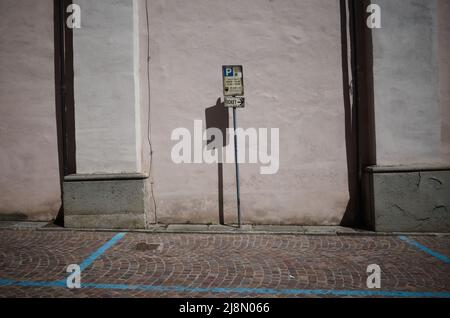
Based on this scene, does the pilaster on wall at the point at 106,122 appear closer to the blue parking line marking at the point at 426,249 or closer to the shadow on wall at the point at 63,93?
the shadow on wall at the point at 63,93

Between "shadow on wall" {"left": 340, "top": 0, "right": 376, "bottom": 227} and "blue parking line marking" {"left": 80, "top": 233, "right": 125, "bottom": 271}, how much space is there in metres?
4.37

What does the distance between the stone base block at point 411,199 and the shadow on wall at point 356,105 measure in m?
0.45

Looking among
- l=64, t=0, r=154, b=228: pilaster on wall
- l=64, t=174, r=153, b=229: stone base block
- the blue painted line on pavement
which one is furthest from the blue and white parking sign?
the blue painted line on pavement

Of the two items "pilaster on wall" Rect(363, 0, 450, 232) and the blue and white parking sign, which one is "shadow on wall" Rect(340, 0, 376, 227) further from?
the blue and white parking sign

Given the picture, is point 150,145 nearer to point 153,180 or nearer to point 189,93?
point 153,180

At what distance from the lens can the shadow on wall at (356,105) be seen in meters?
6.05

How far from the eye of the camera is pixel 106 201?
5812 mm

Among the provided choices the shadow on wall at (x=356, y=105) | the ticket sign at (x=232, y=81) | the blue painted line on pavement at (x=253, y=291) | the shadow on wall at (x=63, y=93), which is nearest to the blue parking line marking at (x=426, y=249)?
the shadow on wall at (x=356, y=105)

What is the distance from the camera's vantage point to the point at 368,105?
6.05 m

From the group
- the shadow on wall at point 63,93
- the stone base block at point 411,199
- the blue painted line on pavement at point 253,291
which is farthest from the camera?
the shadow on wall at point 63,93

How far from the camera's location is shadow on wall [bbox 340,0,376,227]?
19.9ft

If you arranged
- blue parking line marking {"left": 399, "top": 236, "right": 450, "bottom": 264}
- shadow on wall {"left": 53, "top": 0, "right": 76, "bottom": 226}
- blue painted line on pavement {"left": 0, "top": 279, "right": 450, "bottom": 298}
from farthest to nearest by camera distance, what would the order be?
A: shadow on wall {"left": 53, "top": 0, "right": 76, "bottom": 226} < blue parking line marking {"left": 399, "top": 236, "right": 450, "bottom": 264} < blue painted line on pavement {"left": 0, "top": 279, "right": 450, "bottom": 298}

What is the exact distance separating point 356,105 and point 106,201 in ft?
17.3

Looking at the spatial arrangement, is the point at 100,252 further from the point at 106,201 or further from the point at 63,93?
the point at 63,93
